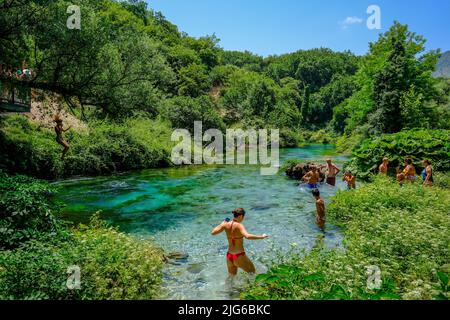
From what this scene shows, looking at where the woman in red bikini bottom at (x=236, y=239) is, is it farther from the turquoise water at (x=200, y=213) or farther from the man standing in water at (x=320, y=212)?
the man standing in water at (x=320, y=212)

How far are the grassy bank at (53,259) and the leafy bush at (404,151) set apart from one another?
1826cm

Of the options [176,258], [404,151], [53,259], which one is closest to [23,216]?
[53,259]

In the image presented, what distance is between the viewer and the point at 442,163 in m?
21.6

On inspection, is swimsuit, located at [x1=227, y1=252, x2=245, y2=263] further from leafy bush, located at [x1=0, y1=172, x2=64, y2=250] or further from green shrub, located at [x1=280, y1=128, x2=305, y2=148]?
green shrub, located at [x1=280, y1=128, x2=305, y2=148]

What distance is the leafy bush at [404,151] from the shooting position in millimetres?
21922

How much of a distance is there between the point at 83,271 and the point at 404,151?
Result: 2205cm

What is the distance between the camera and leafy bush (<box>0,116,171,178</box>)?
22.5 metres

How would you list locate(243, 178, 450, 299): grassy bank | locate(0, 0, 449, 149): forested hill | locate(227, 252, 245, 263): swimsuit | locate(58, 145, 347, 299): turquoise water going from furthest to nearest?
locate(0, 0, 449, 149): forested hill → locate(58, 145, 347, 299): turquoise water → locate(227, 252, 245, 263): swimsuit → locate(243, 178, 450, 299): grassy bank

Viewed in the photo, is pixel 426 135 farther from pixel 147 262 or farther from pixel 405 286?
pixel 147 262

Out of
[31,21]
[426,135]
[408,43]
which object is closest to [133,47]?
[31,21]

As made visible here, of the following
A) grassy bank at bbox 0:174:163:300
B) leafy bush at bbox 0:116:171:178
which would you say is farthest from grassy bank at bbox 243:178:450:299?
leafy bush at bbox 0:116:171:178

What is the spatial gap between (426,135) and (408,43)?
1648 cm

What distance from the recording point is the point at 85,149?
28.1 meters

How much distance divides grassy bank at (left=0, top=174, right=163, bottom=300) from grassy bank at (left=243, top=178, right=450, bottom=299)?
8.83 feet
